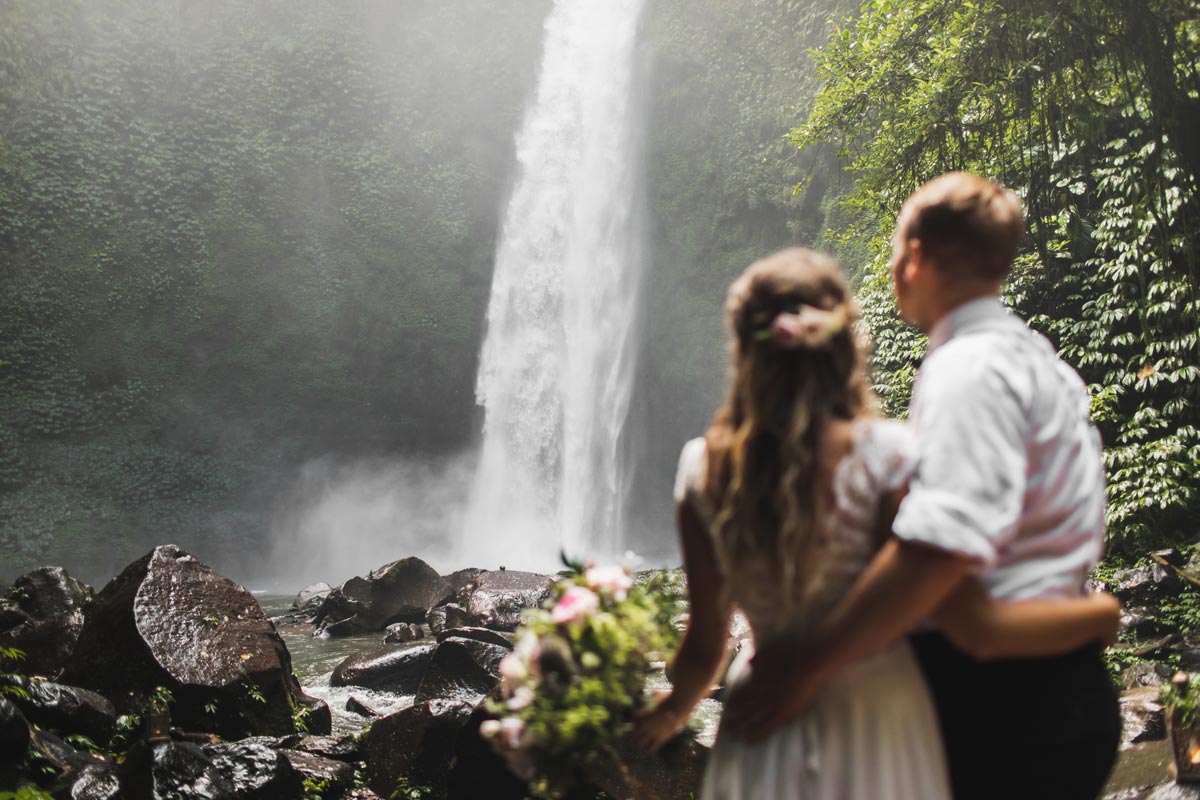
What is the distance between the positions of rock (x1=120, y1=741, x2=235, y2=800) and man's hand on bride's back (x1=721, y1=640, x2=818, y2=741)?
460cm

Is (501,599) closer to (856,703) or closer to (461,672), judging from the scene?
(461,672)

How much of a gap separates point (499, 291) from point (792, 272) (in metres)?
24.6

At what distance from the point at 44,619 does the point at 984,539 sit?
10423mm

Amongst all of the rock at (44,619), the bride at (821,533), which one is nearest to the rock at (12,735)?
the rock at (44,619)

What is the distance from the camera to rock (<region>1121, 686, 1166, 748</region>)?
559 cm

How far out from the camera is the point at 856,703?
140cm

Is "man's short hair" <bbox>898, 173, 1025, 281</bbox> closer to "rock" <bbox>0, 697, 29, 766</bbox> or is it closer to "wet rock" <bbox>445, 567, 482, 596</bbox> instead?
"rock" <bbox>0, 697, 29, 766</bbox>

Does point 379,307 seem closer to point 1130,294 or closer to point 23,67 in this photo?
point 23,67

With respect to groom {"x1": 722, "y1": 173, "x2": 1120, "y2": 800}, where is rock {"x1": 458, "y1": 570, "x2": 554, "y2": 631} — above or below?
above

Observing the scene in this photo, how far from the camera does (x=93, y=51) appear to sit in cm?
2331

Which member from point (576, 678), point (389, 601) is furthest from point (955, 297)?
point (389, 601)

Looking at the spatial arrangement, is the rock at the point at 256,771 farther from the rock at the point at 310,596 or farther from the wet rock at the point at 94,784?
the rock at the point at 310,596

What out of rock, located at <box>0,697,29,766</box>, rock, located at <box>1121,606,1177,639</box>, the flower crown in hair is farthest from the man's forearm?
rock, located at <box>1121,606,1177,639</box>

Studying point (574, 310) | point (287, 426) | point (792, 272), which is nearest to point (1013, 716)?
point (792, 272)
